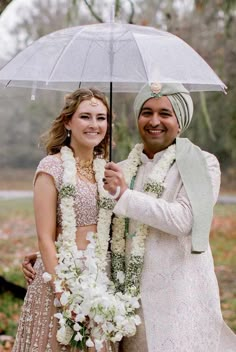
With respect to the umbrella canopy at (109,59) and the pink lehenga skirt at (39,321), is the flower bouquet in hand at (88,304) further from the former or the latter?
the umbrella canopy at (109,59)

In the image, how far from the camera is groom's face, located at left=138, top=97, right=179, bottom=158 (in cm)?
358

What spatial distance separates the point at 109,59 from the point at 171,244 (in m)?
0.93

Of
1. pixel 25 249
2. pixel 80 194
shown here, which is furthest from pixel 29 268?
pixel 25 249

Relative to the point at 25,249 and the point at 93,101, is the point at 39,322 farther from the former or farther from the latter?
the point at 25,249

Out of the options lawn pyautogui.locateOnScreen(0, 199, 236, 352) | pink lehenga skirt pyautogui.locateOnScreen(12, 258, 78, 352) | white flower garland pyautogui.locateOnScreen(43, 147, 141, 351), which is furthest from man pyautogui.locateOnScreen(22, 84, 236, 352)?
lawn pyautogui.locateOnScreen(0, 199, 236, 352)

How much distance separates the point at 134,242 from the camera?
3.56 metres

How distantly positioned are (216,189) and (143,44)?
2.59 feet

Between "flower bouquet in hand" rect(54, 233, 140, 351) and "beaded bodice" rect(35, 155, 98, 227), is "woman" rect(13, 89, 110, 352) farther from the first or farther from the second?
"flower bouquet in hand" rect(54, 233, 140, 351)

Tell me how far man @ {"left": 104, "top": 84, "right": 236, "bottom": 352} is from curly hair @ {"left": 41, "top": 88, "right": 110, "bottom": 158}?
243 mm

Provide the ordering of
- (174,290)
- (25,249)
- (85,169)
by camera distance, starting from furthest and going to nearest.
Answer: (25,249) < (85,169) < (174,290)

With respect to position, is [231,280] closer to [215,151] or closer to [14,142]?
[215,151]

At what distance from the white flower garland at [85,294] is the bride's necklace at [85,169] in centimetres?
8

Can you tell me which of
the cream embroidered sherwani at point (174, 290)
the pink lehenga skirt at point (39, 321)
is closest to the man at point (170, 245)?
the cream embroidered sherwani at point (174, 290)

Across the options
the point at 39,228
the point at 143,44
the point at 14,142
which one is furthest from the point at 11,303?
the point at 14,142
